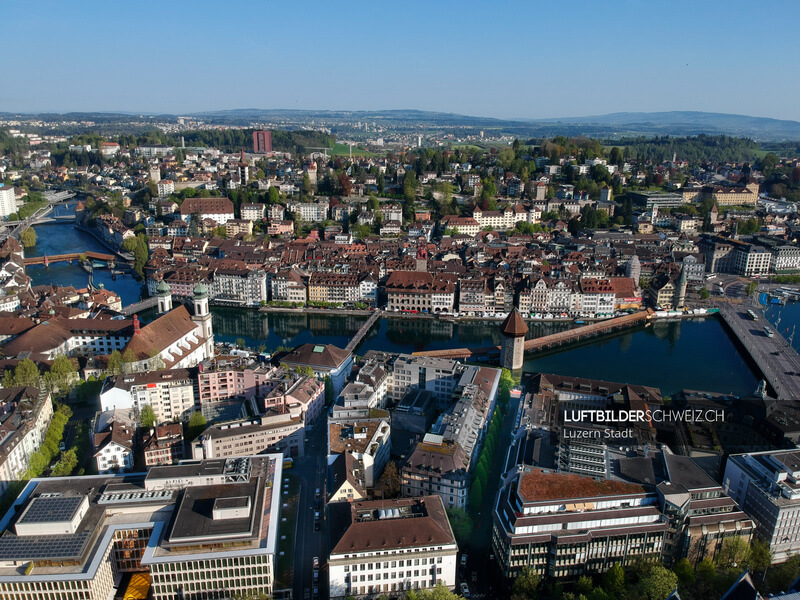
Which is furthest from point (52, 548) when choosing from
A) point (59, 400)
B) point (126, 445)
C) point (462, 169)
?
point (462, 169)

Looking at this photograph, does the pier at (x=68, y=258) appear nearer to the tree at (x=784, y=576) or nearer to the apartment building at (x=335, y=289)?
the apartment building at (x=335, y=289)

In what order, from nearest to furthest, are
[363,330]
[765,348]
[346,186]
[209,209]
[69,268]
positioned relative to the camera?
[765,348] → [363,330] → [69,268] → [209,209] → [346,186]

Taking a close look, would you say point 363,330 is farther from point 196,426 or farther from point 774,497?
point 774,497

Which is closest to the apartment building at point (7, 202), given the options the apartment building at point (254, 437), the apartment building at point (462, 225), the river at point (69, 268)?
the river at point (69, 268)

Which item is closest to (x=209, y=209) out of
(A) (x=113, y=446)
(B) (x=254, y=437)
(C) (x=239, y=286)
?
(C) (x=239, y=286)

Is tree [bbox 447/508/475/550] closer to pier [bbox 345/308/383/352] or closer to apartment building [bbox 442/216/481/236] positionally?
pier [bbox 345/308/383/352]

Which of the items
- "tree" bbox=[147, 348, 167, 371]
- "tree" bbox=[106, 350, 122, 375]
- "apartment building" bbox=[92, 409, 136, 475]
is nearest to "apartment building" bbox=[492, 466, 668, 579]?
"apartment building" bbox=[92, 409, 136, 475]
